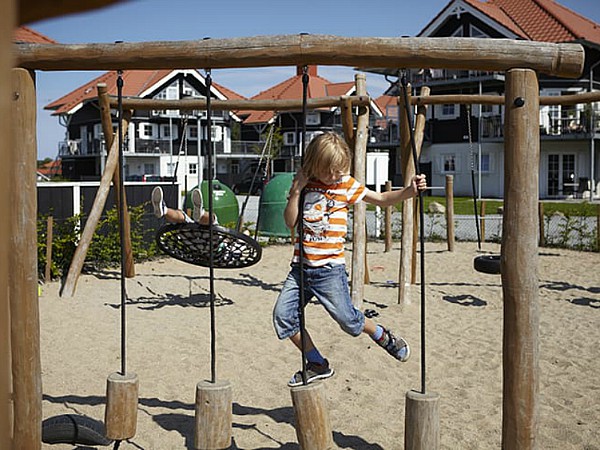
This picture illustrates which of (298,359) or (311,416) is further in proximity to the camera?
(298,359)

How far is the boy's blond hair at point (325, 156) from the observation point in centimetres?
370

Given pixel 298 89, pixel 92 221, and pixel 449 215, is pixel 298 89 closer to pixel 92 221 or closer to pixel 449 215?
pixel 449 215

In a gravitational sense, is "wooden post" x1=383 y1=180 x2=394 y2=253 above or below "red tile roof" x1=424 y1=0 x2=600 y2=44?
below

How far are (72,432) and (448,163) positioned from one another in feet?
103

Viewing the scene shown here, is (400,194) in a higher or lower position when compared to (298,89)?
lower

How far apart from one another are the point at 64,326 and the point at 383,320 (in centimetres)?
293

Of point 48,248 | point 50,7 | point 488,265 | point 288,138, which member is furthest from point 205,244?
point 288,138

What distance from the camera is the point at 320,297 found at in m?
3.89

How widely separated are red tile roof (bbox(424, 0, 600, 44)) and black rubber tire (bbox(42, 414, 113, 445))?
28813 mm

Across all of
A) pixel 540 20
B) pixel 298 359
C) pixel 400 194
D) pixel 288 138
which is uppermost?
pixel 540 20

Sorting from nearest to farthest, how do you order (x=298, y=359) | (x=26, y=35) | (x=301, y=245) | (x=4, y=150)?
(x=4, y=150) → (x=301, y=245) → (x=26, y=35) → (x=298, y=359)

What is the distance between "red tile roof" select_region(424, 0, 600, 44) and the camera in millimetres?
29828

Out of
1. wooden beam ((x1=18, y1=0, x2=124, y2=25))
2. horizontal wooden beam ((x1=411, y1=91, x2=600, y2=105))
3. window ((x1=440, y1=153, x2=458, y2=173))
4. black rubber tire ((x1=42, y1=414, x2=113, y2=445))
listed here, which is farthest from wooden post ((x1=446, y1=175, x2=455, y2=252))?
window ((x1=440, y1=153, x2=458, y2=173))

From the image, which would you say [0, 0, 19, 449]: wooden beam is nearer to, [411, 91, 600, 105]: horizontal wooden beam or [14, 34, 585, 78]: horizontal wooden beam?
[14, 34, 585, 78]: horizontal wooden beam
